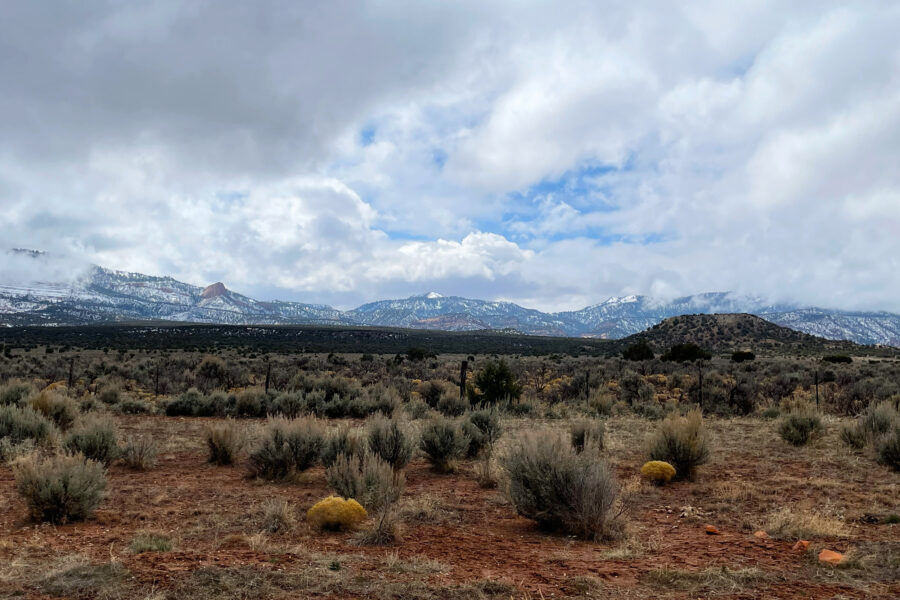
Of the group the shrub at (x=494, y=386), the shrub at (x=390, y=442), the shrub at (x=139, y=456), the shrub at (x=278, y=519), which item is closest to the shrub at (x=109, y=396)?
the shrub at (x=139, y=456)

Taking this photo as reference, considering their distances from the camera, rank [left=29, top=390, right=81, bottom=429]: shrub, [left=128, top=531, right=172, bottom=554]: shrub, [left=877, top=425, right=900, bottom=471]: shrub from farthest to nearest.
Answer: [left=29, top=390, right=81, bottom=429]: shrub < [left=877, top=425, right=900, bottom=471]: shrub < [left=128, top=531, right=172, bottom=554]: shrub

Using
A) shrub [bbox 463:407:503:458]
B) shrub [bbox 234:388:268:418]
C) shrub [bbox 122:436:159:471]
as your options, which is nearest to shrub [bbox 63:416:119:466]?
shrub [bbox 122:436:159:471]

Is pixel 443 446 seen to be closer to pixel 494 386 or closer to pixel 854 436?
pixel 854 436

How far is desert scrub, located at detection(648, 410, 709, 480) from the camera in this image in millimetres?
10891

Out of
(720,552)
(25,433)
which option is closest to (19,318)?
(25,433)

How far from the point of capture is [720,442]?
15.0 metres

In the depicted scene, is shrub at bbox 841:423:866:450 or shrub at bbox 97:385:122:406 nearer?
shrub at bbox 841:423:866:450

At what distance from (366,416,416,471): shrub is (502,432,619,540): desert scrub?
3.61 metres

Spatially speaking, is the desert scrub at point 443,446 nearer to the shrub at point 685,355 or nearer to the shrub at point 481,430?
the shrub at point 481,430

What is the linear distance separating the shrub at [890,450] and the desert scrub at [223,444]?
13456 mm

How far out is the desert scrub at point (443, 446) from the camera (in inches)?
470

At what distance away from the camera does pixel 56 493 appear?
7457 mm

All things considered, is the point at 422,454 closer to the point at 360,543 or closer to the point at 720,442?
the point at 360,543

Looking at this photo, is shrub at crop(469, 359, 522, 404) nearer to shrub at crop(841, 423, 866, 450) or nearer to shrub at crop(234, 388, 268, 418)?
shrub at crop(234, 388, 268, 418)
